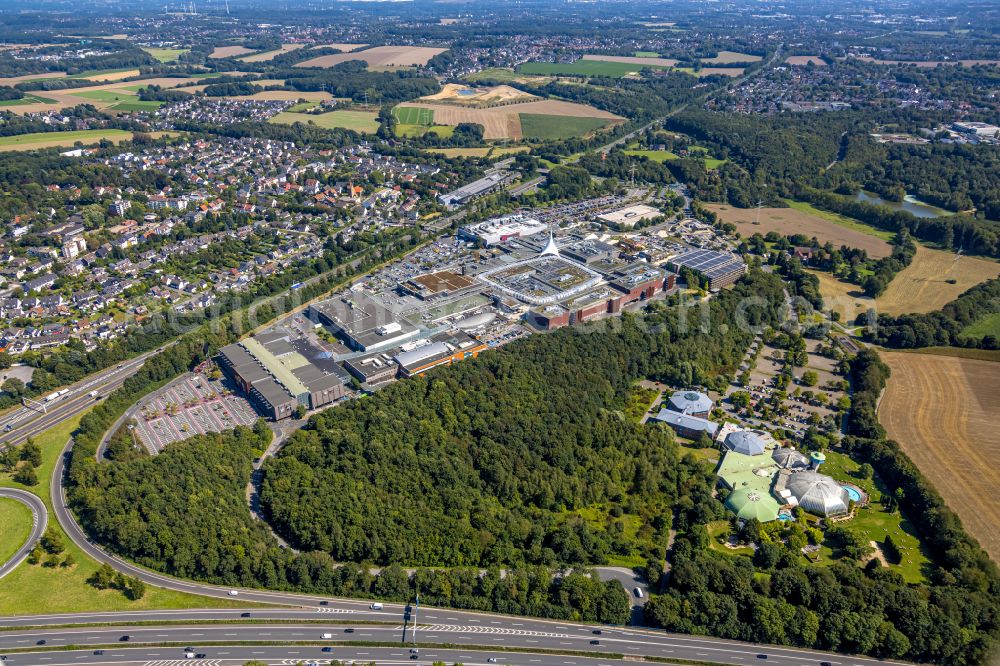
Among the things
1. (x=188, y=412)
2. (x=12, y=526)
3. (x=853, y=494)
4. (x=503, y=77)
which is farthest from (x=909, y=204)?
(x=12, y=526)

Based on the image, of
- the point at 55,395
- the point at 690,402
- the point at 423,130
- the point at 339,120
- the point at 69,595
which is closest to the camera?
the point at 69,595

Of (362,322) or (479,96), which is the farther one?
(479,96)

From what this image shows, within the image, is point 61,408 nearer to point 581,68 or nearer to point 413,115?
point 413,115

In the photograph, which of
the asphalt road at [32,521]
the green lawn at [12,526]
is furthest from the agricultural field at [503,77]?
the green lawn at [12,526]

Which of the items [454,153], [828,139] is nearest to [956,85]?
[828,139]

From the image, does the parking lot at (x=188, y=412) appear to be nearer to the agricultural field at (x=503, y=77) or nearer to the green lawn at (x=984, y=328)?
the green lawn at (x=984, y=328)

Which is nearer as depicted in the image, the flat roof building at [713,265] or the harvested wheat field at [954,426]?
the harvested wheat field at [954,426]

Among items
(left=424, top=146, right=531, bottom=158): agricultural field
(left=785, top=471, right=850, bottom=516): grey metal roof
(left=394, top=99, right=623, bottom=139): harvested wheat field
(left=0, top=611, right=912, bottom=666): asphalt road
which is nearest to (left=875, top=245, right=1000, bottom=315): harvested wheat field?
(left=785, top=471, right=850, bottom=516): grey metal roof
